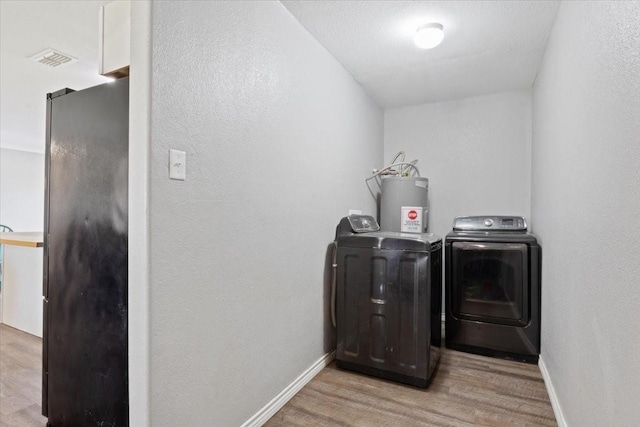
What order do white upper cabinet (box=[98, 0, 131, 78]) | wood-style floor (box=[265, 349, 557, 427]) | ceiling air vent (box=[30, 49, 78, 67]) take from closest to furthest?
1. white upper cabinet (box=[98, 0, 131, 78])
2. wood-style floor (box=[265, 349, 557, 427])
3. ceiling air vent (box=[30, 49, 78, 67])

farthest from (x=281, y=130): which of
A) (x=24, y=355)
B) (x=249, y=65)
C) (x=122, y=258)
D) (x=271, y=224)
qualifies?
(x=24, y=355)

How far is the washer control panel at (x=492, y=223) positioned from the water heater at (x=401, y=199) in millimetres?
363

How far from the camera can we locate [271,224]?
194 centimetres

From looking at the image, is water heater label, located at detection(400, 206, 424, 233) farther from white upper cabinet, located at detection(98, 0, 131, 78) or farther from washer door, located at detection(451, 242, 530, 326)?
white upper cabinet, located at detection(98, 0, 131, 78)

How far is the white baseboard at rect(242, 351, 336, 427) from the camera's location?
71.7 inches

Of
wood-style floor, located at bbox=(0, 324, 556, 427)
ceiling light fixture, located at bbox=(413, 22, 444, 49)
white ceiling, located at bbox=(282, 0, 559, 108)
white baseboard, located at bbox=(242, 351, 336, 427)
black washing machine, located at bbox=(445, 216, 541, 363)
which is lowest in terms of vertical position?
wood-style floor, located at bbox=(0, 324, 556, 427)

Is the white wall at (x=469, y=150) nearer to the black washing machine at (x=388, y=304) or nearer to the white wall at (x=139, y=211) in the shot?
the black washing machine at (x=388, y=304)

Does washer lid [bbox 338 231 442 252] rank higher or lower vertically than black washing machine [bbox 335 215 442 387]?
higher

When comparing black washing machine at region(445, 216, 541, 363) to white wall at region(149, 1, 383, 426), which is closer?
white wall at region(149, 1, 383, 426)


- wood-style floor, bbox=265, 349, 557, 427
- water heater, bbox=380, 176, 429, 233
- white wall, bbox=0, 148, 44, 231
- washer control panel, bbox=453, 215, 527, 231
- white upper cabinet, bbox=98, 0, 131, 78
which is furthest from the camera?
white wall, bbox=0, 148, 44, 231

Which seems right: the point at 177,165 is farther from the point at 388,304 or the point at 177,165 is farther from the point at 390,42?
the point at 390,42

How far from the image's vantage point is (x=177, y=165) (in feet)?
4.41

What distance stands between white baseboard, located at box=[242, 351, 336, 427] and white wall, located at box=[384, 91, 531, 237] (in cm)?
200

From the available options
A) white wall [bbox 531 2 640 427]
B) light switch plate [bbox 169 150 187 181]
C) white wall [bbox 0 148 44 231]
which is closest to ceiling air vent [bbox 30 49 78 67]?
light switch plate [bbox 169 150 187 181]
